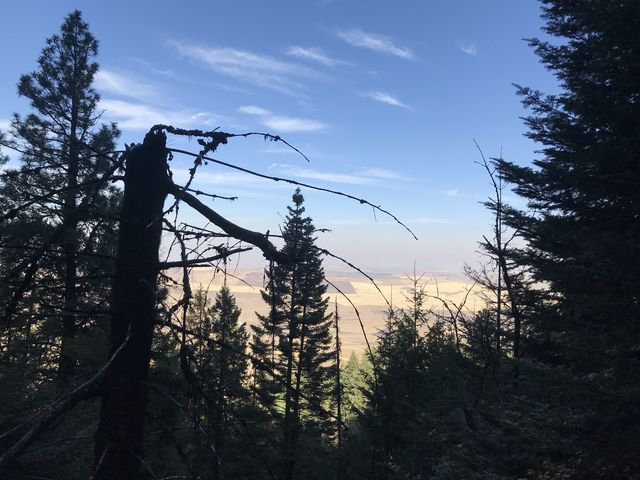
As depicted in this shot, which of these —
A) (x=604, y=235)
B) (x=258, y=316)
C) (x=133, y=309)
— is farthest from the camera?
(x=258, y=316)

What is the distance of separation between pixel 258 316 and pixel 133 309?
1008cm

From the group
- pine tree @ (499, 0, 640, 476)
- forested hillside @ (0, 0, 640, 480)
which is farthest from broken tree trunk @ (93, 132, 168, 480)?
pine tree @ (499, 0, 640, 476)

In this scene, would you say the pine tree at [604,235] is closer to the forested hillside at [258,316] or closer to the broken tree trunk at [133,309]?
the forested hillside at [258,316]

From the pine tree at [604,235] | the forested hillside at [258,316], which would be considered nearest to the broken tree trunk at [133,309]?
the forested hillside at [258,316]

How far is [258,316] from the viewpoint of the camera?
11.7 meters

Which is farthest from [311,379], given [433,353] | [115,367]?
[115,367]

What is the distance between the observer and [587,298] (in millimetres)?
7836

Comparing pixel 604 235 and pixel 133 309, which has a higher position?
pixel 604 235

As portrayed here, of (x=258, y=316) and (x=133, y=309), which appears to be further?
(x=258, y=316)

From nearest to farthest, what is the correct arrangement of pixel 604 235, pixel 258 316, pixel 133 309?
pixel 133 309
pixel 604 235
pixel 258 316

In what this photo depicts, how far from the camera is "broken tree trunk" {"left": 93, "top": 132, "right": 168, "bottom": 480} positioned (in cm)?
172

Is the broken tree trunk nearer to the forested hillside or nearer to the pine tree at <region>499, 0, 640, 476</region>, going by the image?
the forested hillside

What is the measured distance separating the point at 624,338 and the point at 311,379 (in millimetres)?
25153

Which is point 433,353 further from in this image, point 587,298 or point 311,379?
point 587,298
